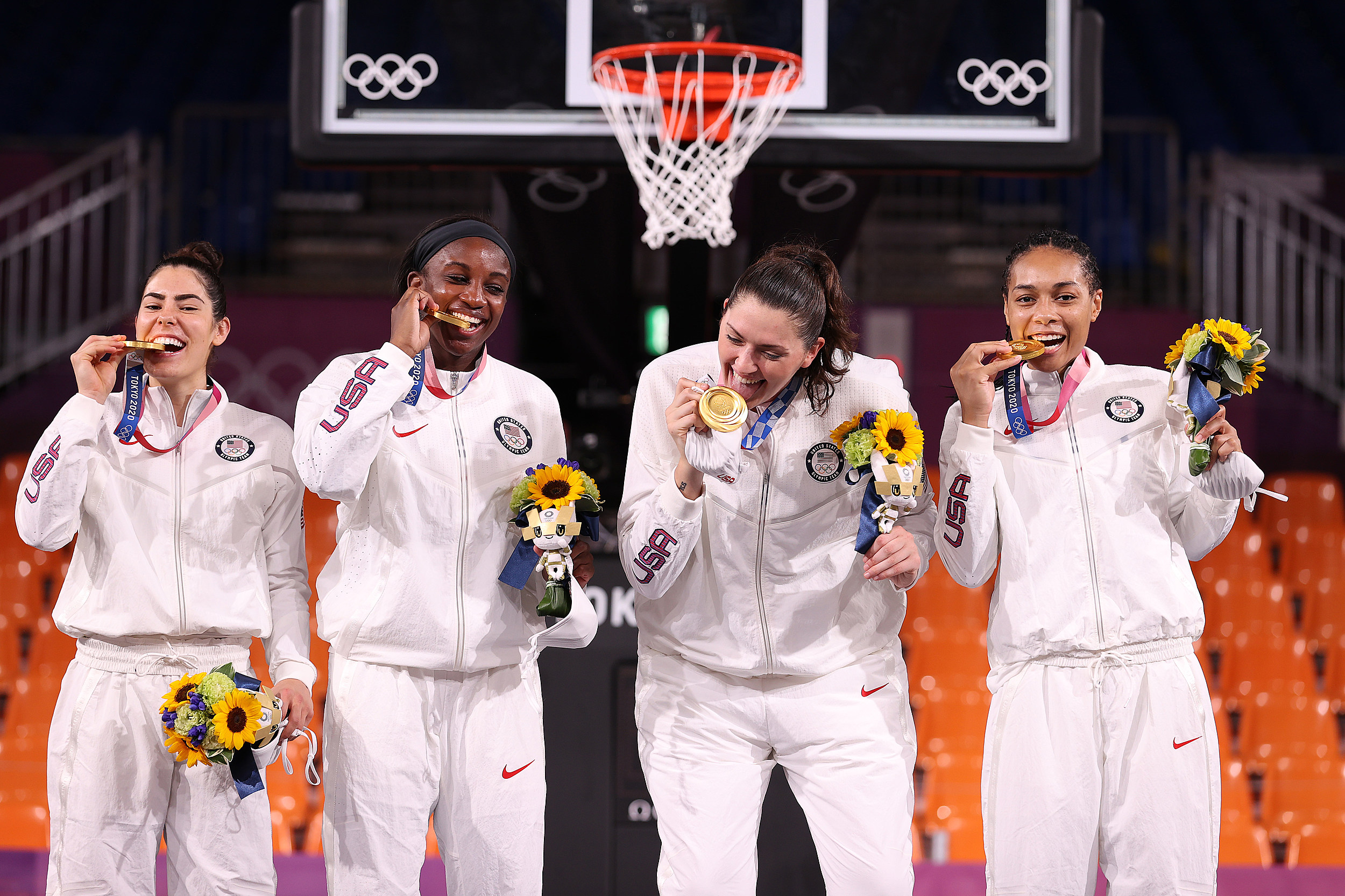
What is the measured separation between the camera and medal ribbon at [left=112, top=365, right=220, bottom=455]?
335 centimetres

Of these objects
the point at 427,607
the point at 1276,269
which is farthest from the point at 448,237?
the point at 1276,269

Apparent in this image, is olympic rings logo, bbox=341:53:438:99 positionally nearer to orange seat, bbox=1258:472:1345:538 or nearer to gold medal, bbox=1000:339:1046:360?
gold medal, bbox=1000:339:1046:360

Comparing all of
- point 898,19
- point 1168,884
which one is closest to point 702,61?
point 898,19

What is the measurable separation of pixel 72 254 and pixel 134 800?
6581 millimetres

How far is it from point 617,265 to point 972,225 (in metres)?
4.47

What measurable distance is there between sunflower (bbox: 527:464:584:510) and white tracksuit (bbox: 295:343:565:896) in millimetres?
156

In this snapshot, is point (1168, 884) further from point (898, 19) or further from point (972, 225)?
point (972, 225)

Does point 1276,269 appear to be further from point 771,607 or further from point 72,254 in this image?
point 72,254

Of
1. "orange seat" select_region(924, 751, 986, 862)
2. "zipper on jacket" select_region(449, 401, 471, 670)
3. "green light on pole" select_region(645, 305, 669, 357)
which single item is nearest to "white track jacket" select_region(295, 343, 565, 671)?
"zipper on jacket" select_region(449, 401, 471, 670)

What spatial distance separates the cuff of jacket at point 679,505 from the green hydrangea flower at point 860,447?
0.38m

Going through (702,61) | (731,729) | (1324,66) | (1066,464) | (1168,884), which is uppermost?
(1324,66)

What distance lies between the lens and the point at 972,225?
10.1 m

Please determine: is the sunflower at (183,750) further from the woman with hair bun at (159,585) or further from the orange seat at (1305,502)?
the orange seat at (1305,502)

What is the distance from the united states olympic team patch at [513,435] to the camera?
3.36 metres
